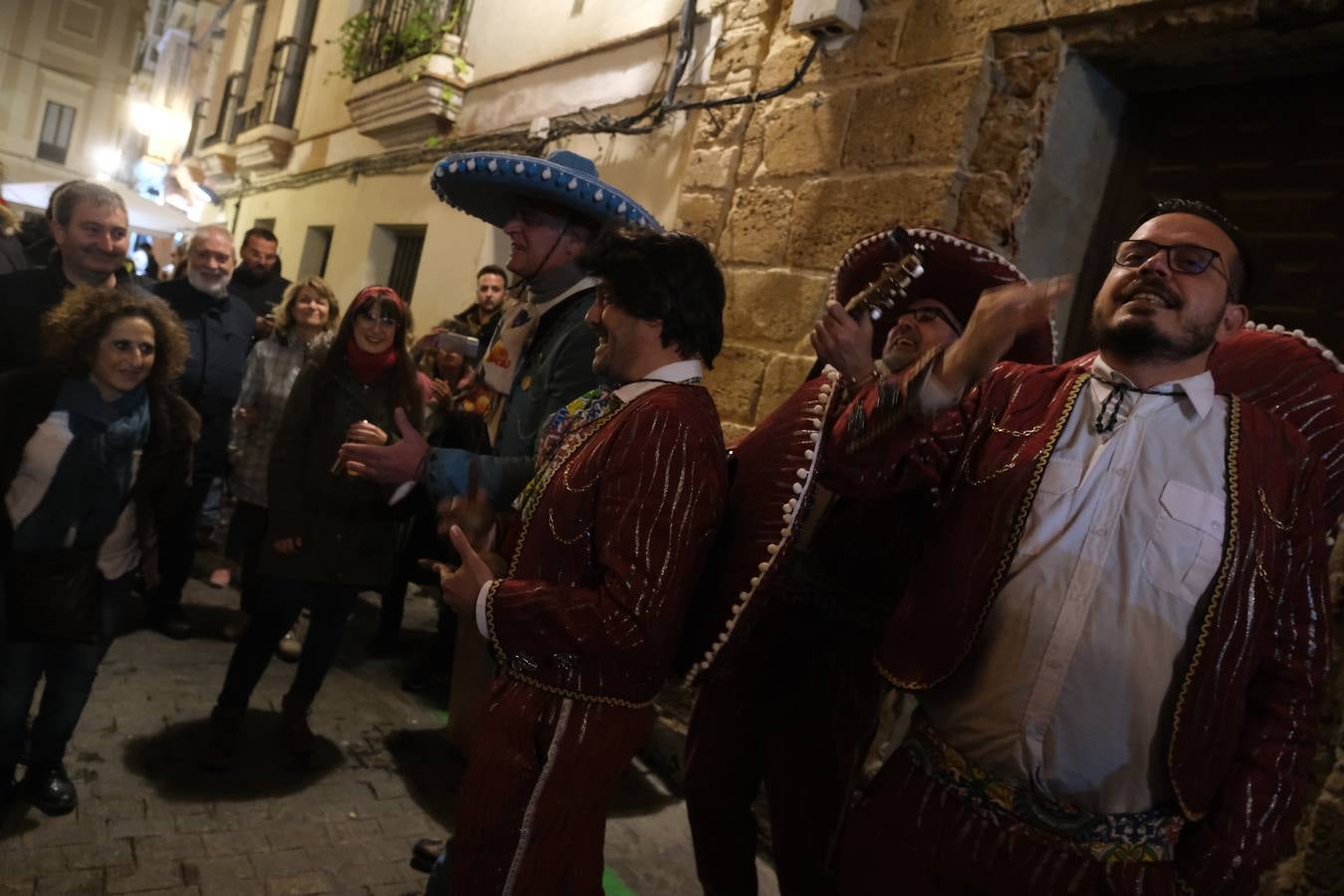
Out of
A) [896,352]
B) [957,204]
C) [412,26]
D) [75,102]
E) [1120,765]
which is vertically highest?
[75,102]

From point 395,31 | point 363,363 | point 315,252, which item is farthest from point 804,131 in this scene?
point 315,252

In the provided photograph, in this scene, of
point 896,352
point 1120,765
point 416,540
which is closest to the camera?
point 1120,765

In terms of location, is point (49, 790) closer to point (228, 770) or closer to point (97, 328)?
point (228, 770)

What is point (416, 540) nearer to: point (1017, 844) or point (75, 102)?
point (1017, 844)

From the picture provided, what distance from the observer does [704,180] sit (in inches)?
171

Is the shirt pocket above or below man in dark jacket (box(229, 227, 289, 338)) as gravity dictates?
below

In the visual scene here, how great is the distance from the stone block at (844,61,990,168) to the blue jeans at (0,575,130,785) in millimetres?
3228

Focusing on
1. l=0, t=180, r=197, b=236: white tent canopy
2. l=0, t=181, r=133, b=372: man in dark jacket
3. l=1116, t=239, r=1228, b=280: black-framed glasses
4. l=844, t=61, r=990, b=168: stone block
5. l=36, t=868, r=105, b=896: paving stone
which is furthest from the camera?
l=0, t=180, r=197, b=236: white tent canopy

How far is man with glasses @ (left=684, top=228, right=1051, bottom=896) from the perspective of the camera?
6.81 feet

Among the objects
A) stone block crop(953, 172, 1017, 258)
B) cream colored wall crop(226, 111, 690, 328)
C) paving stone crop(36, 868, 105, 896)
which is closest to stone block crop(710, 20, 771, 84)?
cream colored wall crop(226, 111, 690, 328)

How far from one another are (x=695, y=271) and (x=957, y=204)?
1857 millimetres

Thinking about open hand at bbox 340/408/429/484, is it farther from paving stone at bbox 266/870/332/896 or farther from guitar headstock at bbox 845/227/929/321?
paving stone at bbox 266/870/332/896

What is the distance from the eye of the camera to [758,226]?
4.02 meters

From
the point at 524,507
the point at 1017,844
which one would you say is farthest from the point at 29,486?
the point at 1017,844
